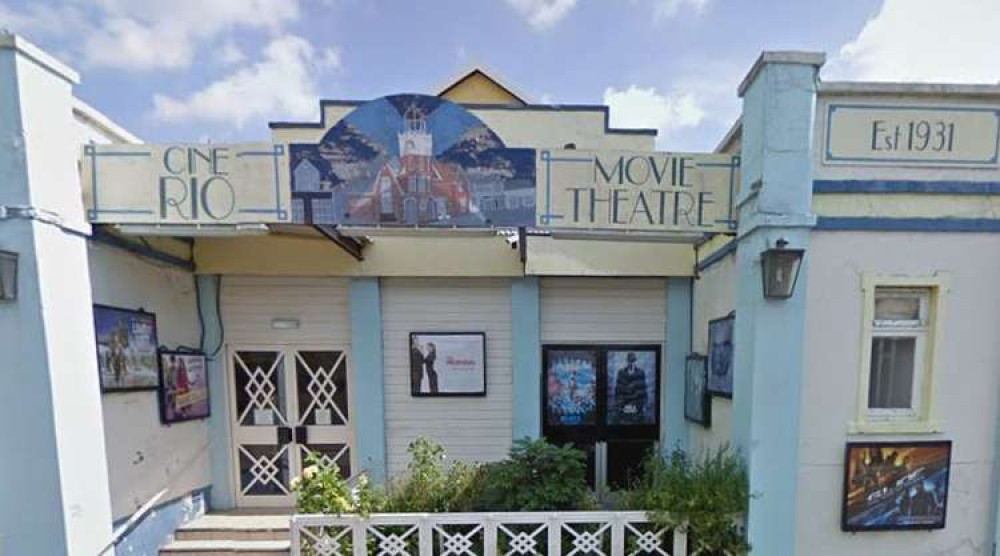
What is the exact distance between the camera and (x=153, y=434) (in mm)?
4504

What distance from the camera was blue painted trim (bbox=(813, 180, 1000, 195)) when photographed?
351 centimetres

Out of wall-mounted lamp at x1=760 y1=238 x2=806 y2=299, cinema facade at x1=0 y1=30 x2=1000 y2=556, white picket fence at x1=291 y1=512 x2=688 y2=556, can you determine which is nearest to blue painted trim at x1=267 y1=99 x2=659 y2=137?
cinema facade at x1=0 y1=30 x2=1000 y2=556

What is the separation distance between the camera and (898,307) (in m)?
3.71

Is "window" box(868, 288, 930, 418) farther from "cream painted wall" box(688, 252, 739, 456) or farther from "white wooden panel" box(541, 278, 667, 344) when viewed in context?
"white wooden panel" box(541, 278, 667, 344)

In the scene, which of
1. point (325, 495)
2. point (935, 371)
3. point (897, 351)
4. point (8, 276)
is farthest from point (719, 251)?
point (8, 276)

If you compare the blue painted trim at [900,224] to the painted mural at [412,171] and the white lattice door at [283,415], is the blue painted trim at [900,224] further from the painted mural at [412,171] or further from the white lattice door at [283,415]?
A: the white lattice door at [283,415]

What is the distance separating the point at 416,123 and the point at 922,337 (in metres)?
4.69

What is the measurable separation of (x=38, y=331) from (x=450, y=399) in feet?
13.0

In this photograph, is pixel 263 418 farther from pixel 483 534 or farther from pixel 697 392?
pixel 697 392

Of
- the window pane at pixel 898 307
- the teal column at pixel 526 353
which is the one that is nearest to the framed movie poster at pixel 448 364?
the teal column at pixel 526 353

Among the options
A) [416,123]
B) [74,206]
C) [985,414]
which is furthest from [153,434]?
[985,414]

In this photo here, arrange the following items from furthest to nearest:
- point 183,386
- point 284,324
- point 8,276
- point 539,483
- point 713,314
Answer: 1. point 284,324
2. point 183,386
3. point 713,314
4. point 539,483
5. point 8,276

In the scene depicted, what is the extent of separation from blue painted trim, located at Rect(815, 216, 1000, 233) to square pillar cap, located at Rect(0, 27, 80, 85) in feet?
19.9

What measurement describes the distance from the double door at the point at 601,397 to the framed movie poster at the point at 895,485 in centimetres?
233
